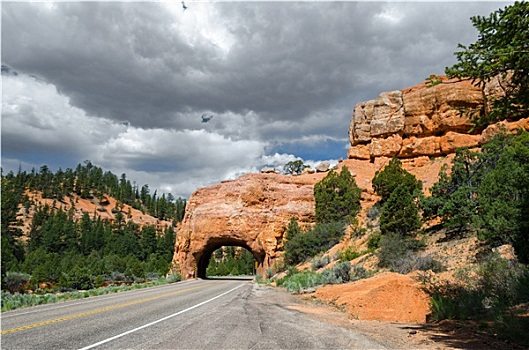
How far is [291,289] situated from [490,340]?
14.7 metres

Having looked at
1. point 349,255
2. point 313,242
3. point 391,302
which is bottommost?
point 391,302

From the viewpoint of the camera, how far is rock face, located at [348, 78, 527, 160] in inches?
2067

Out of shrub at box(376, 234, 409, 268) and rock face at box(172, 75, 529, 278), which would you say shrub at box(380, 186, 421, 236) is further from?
rock face at box(172, 75, 529, 278)

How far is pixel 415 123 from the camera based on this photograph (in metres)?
56.8

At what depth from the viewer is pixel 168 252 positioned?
95312mm

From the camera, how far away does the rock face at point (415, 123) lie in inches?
2067

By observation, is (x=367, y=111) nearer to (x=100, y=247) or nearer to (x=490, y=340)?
(x=490, y=340)

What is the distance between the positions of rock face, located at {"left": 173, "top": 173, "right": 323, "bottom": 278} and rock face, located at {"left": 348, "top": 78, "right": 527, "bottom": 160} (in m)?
15.6

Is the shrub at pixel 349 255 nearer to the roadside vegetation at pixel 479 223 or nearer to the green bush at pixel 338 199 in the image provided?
the roadside vegetation at pixel 479 223

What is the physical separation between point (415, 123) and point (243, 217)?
30.3m

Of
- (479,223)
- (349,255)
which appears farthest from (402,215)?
(479,223)

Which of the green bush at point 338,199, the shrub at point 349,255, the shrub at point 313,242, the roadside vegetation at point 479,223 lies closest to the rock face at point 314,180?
the green bush at point 338,199

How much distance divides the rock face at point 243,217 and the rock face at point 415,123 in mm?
15554

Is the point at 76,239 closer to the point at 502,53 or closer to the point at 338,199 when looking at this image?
the point at 338,199
